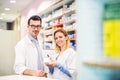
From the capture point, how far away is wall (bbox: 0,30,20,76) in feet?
10.8

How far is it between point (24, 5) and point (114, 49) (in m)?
4.33

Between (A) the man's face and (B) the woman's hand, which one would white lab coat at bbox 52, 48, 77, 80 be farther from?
(A) the man's face

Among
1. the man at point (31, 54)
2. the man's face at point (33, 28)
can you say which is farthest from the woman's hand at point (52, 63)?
the man's face at point (33, 28)

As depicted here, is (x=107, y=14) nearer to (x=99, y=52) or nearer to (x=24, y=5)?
(x=99, y=52)

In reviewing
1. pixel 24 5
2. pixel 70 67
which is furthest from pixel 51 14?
pixel 24 5

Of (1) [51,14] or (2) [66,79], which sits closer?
(2) [66,79]

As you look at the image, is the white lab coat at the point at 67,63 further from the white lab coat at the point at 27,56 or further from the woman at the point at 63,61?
the white lab coat at the point at 27,56

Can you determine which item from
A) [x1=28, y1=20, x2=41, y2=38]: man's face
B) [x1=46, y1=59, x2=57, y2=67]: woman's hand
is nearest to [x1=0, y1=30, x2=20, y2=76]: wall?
[x1=28, y1=20, x2=41, y2=38]: man's face

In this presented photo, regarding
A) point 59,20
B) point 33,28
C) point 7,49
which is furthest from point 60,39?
point 7,49

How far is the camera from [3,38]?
3.34m

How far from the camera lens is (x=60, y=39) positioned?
102 inches

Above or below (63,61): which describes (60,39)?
above

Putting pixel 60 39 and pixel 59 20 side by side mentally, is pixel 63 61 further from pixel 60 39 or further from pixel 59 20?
pixel 59 20

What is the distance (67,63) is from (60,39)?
1.07ft
